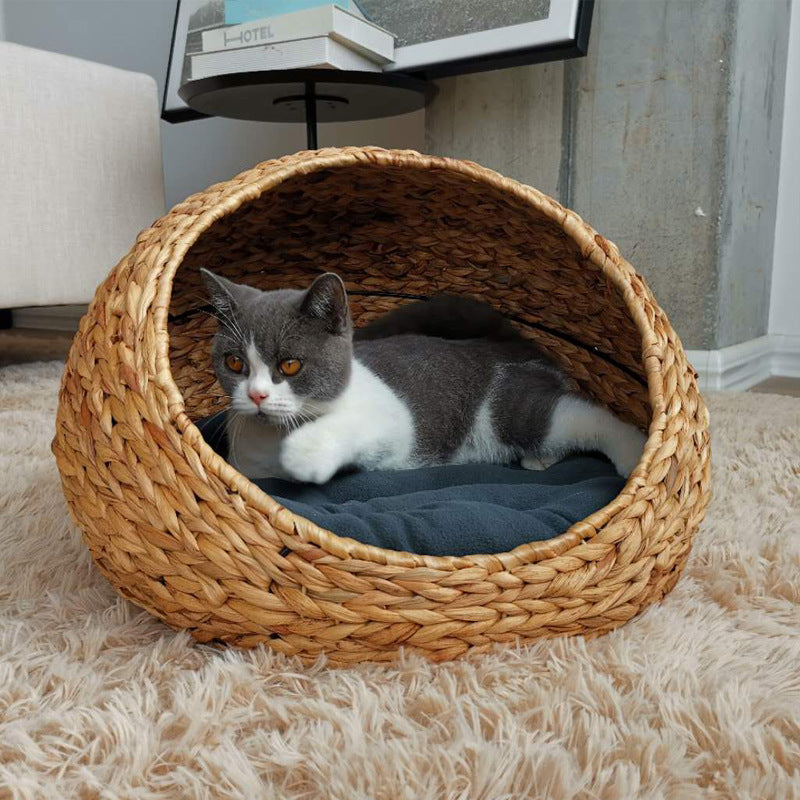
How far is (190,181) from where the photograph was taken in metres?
3.11

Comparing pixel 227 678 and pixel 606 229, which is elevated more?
pixel 606 229

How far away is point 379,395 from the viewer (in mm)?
1110

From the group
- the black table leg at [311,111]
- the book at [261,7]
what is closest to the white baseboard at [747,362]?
the black table leg at [311,111]

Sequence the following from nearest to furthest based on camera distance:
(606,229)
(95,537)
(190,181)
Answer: (95,537) → (606,229) → (190,181)

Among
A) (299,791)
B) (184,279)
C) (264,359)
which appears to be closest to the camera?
(299,791)

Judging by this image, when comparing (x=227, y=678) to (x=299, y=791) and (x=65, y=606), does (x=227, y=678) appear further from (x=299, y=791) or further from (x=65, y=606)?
(x=65, y=606)

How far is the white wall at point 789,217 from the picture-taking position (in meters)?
2.28

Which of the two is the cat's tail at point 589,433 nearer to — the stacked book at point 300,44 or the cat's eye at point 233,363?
the cat's eye at point 233,363

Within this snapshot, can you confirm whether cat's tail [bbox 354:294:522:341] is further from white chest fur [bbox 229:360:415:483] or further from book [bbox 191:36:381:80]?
book [bbox 191:36:381:80]

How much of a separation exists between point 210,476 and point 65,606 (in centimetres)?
30

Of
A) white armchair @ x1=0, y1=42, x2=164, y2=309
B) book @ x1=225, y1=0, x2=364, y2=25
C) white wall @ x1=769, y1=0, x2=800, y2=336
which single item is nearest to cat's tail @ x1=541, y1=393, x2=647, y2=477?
book @ x1=225, y1=0, x2=364, y2=25

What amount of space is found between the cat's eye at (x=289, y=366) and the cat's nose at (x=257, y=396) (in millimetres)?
50

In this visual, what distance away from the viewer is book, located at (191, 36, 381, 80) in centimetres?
170

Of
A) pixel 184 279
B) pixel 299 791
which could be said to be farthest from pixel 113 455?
pixel 184 279
